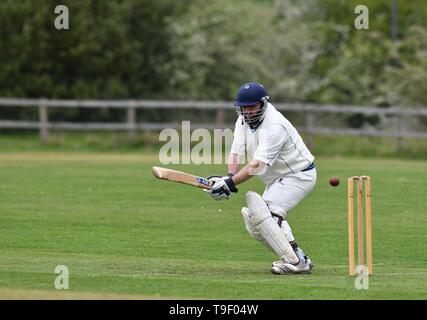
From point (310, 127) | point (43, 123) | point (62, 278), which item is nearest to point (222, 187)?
point (62, 278)

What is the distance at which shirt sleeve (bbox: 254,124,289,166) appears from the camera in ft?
37.7

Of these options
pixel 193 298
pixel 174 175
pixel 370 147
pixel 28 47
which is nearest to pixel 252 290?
pixel 193 298

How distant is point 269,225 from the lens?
37.3 ft

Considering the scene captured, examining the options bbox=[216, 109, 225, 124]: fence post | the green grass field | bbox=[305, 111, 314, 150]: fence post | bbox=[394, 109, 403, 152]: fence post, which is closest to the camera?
the green grass field

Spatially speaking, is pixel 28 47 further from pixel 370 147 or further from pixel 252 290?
pixel 252 290

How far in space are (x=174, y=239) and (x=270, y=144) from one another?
366cm

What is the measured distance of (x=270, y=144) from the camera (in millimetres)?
11531

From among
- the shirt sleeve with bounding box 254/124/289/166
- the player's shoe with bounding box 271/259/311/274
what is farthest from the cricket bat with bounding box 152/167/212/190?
the player's shoe with bounding box 271/259/311/274

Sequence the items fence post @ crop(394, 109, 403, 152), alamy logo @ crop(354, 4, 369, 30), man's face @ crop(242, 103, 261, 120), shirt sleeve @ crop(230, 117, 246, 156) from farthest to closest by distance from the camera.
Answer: alamy logo @ crop(354, 4, 369, 30)
fence post @ crop(394, 109, 403, 152)
shirt sleeve @ crop(230, 117, 246, 156)
man's face @ crop(242, 103, 261, 120)

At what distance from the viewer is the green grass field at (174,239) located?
10.4m

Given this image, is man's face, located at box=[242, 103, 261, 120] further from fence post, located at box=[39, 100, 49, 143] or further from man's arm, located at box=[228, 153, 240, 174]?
fence post, located at box=[39, 100, 49, 143]

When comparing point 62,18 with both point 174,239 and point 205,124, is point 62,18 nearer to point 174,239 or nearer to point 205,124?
point 205,124

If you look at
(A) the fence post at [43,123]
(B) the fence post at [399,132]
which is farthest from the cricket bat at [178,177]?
(A) the fence post at [43,123]

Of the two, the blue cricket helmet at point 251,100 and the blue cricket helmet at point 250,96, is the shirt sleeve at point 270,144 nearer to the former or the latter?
the blue cricket helmet at point 251,100
